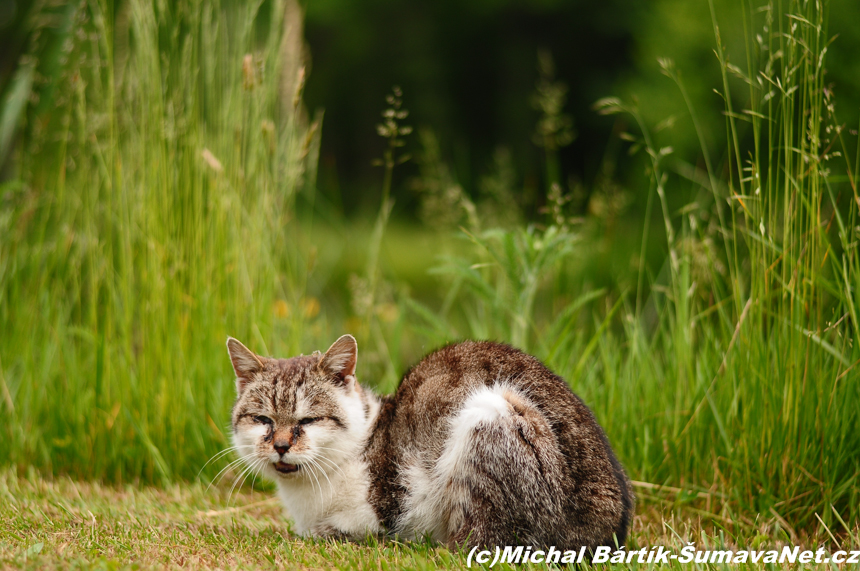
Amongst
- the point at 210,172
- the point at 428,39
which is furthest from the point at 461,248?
the point at 428,39

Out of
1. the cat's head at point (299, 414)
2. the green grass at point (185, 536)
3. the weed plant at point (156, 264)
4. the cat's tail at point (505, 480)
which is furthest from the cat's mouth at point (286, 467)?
the weed plant at point (156, 264)

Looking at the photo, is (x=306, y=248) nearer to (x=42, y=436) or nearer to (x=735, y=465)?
(x=42, y=436)

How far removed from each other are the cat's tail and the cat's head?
1.71 feet

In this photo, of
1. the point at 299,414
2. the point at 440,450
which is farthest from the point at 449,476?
the point at 299,414

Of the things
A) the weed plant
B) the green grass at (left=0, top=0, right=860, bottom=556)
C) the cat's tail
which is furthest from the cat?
the weed plant

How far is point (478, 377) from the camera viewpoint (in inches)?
102

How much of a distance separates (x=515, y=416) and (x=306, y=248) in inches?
113

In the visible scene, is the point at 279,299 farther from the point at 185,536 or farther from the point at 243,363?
the point at 185,536

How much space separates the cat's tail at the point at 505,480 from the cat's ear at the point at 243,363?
917 millimetres

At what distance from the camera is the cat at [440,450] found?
7.66ft

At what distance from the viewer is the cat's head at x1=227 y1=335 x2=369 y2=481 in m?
2.63

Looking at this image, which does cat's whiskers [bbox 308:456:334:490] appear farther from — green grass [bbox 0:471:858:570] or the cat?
green grass [bbox 0:471:858:570]

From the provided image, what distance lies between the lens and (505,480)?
2.32 metres

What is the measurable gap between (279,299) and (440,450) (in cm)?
195
